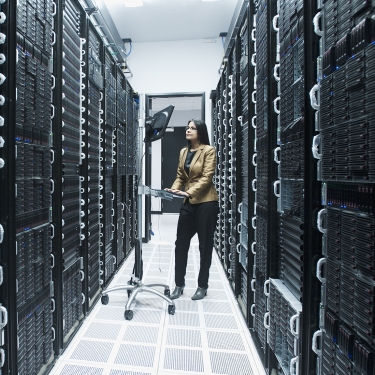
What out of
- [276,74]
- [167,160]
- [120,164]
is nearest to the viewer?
[276,74]

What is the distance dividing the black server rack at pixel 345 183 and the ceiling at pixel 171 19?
3671mm

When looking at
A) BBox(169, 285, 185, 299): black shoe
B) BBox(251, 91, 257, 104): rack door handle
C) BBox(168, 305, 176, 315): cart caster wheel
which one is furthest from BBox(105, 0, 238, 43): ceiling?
BBox(168, 305, 176, 315): cart caster wheel

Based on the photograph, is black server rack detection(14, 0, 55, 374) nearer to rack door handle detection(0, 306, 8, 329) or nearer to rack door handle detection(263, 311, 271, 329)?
rack door handle detection(0, 306, 8, 329)

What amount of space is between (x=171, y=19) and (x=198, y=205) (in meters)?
3.39

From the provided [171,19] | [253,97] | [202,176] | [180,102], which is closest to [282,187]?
[253,97]

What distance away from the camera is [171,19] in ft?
14.2

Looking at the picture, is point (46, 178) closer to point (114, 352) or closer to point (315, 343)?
point (114, 352)

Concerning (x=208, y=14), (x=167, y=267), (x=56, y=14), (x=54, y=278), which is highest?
(x=208, y=14)

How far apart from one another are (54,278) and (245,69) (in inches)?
77.8

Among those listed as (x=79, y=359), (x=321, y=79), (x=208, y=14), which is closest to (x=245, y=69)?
(x=321, y=79)

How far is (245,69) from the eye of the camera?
6.97 feet

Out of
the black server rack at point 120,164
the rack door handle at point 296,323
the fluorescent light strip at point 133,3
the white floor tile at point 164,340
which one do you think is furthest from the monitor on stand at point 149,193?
the fluorescent light strip at point 133,3

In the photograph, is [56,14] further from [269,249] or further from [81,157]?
[269,249]

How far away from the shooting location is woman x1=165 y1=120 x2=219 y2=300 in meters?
2.42
